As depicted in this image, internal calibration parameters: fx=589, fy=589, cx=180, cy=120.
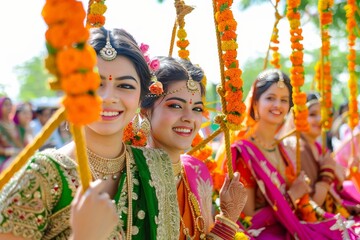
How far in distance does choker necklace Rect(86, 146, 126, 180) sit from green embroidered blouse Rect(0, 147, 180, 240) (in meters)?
0.04

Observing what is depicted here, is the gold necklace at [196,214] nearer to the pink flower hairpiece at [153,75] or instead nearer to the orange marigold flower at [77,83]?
the pink flower hairpiece at [153,75]

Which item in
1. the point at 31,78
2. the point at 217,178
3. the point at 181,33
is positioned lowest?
the point at 217,178

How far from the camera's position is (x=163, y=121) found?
294cm

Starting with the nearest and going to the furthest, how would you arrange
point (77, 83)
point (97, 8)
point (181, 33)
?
point (77, 83)
point (97, 8)
point (181, 33)

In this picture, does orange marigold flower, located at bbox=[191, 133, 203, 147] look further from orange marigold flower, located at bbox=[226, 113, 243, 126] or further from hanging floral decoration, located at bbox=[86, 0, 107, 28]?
hanging floral decoration, located at bbox=[86, 0, 107, 28]

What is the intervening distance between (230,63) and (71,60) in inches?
67.5

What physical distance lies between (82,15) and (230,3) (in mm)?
1656

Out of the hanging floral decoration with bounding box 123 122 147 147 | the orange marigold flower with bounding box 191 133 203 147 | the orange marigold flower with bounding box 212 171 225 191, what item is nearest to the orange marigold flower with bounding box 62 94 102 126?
the hanging floral decoration with bounding box 123 122 147 147

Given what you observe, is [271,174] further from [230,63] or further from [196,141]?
[230,63]

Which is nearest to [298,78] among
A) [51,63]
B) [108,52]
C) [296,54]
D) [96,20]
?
[296,54]

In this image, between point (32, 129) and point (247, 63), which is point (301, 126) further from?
point (247, 63)

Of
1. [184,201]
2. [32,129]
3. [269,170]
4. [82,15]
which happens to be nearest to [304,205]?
[269,170]

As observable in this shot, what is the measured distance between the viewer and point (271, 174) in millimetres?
4180

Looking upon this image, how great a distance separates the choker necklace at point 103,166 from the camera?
86.9 inches
